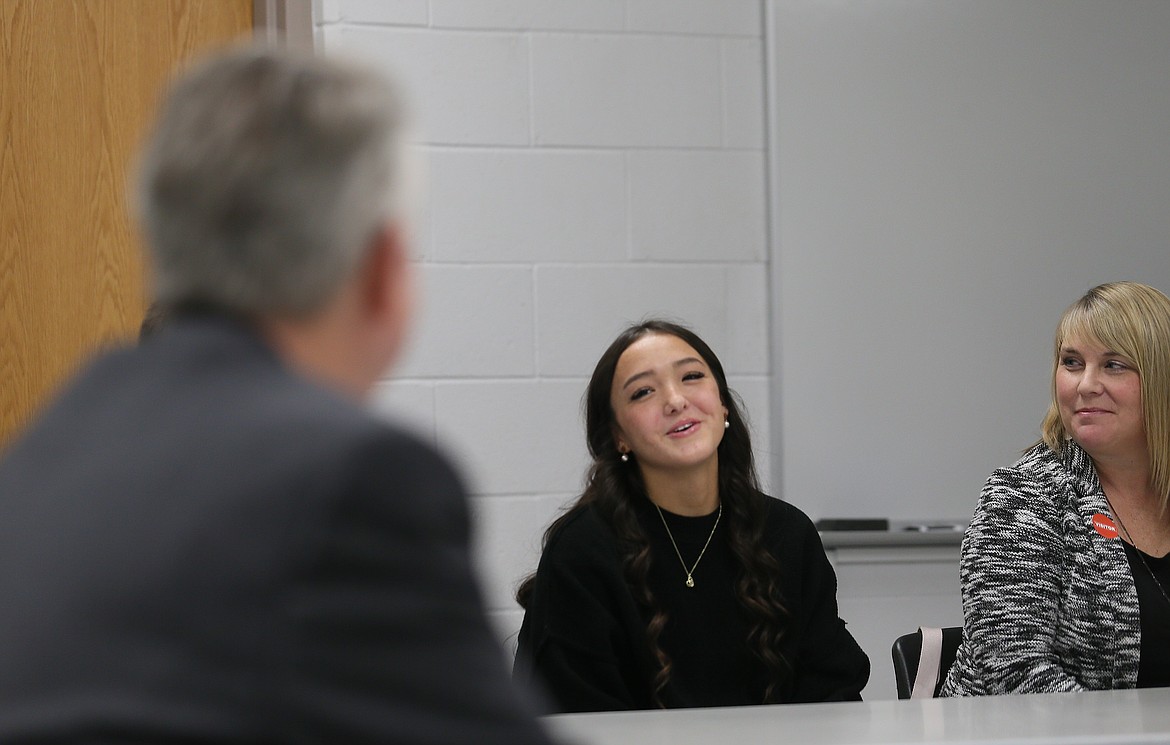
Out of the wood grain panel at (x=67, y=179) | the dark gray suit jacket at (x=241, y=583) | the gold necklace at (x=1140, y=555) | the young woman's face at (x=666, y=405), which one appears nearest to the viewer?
the dark gray suit jacket at (x=241, y=583)

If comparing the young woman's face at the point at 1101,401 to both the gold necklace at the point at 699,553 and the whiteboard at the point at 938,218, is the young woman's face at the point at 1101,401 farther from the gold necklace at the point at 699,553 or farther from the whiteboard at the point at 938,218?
the whiteboard at the point at 938,218

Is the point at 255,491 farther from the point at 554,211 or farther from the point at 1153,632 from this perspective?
the point at 554,211

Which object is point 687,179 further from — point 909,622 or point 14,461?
point 14,461

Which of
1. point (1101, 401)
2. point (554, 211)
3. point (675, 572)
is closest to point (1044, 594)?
point (1101, 401)

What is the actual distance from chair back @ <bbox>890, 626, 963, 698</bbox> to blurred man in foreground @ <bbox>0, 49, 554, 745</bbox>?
1749mm

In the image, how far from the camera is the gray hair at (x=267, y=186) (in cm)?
67

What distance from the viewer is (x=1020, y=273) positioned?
3195 millimetres

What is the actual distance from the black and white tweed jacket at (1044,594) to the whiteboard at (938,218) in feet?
2.52

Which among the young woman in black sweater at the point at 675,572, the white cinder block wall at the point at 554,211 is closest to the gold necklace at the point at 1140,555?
the young woman in black sweater at the point at 675,572

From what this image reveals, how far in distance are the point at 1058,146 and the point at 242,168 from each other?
2881 mm

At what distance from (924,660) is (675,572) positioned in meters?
0.44

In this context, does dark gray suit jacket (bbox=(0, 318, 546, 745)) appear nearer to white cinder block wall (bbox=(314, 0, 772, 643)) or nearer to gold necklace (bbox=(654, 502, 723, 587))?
gold necklace (bbox=(654, 502, 723, 587))

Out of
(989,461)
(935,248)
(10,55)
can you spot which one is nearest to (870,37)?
(935,248)

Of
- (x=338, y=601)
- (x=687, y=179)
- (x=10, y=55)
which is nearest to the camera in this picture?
(x=338, y=601)
